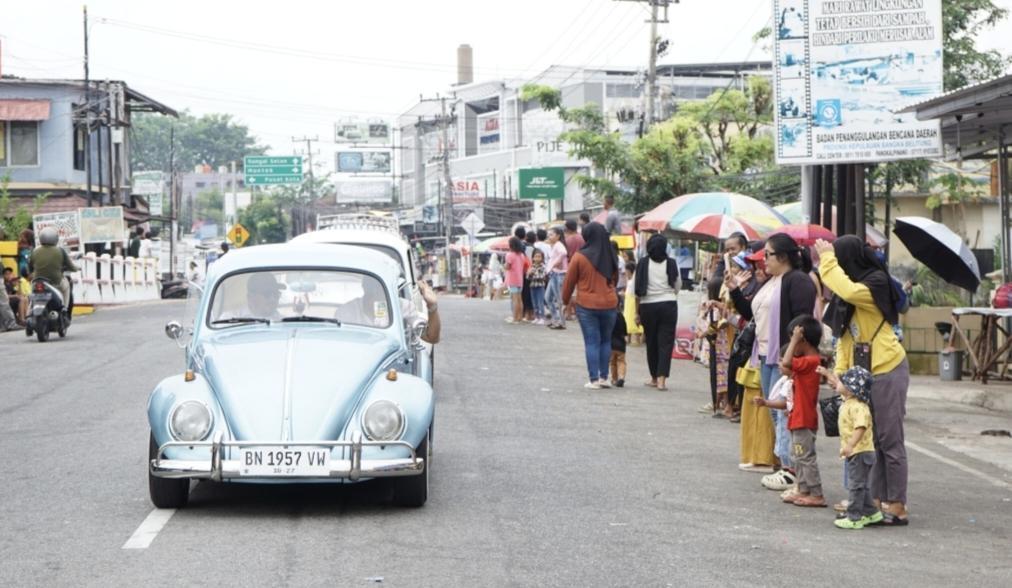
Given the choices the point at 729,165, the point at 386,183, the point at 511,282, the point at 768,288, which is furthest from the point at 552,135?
the point at 768,288

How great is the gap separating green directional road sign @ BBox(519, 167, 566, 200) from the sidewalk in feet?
167

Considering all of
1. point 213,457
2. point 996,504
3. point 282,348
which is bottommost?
point 996,504

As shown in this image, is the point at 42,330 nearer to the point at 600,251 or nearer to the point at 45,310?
the point at 45,310

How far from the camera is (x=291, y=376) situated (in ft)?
30.0

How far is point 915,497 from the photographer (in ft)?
34.4

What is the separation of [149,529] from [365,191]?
116 m

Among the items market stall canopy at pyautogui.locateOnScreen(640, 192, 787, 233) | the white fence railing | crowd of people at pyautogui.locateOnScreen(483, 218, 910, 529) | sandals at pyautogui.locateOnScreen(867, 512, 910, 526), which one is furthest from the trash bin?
the white fence railing

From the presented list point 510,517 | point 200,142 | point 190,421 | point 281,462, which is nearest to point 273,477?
point 281,462

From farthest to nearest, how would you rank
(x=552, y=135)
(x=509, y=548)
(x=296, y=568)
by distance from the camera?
(x=552, y=135), (x=509, y=548), (x=296, y=568)

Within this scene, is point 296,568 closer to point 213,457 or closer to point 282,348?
point 213,457

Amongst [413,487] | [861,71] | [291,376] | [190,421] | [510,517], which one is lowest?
[510,517]

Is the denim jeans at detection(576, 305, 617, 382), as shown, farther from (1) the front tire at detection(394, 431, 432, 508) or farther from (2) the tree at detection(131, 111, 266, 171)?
(2) the tree at detection(131, 111, 266, 171)

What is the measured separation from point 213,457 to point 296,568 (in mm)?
1495

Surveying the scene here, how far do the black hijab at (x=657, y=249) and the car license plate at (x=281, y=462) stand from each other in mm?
9061
